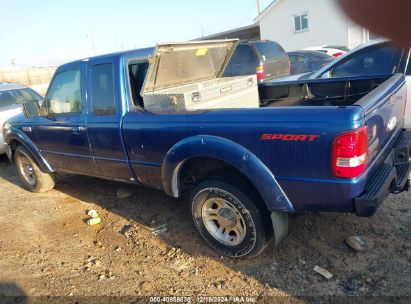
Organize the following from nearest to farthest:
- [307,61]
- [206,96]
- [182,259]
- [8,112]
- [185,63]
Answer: [182,259], [206,96], [185,63], [8,112], [307,61]

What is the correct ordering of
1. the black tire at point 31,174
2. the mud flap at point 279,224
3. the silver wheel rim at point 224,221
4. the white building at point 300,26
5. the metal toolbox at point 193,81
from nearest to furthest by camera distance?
1. the mud flap at point 279,224
2. the silver wheel rim at point 224,221
3. the metal toolbox at point 193,81
4. the black tire at point 31,174
5. the white building at point 300,26

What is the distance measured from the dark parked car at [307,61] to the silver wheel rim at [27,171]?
8376 mm

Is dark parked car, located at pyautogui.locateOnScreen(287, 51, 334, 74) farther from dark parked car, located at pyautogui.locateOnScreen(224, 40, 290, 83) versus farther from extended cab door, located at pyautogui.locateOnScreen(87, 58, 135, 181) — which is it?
extended cab door, located at pyautogui.locateOnScreen(87, 58, 135, 181)

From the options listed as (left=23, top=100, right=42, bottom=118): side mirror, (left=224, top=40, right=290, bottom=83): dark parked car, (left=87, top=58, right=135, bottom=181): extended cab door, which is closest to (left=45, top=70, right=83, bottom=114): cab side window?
(left=23, top=100, right=42, bottom=118): side mirror

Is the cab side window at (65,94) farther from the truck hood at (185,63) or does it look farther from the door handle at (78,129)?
the truck hood at (185,63)

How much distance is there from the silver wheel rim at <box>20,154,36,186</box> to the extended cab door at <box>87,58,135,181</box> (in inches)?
76.2

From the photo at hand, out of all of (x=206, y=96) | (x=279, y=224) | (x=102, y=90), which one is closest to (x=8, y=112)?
(x=102, y=90)

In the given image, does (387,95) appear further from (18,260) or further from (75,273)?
(18,260)

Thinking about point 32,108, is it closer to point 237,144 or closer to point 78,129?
point 78,129

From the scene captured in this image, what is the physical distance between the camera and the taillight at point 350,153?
2443 mm

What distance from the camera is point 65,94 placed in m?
4.48

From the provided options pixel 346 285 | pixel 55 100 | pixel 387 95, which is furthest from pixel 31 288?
pixel 387 95

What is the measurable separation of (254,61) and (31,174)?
19.0ft

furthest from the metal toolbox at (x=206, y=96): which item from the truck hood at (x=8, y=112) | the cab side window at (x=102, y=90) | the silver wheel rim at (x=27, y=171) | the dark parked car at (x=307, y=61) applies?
the dark parked car at (x=307, y=61)
